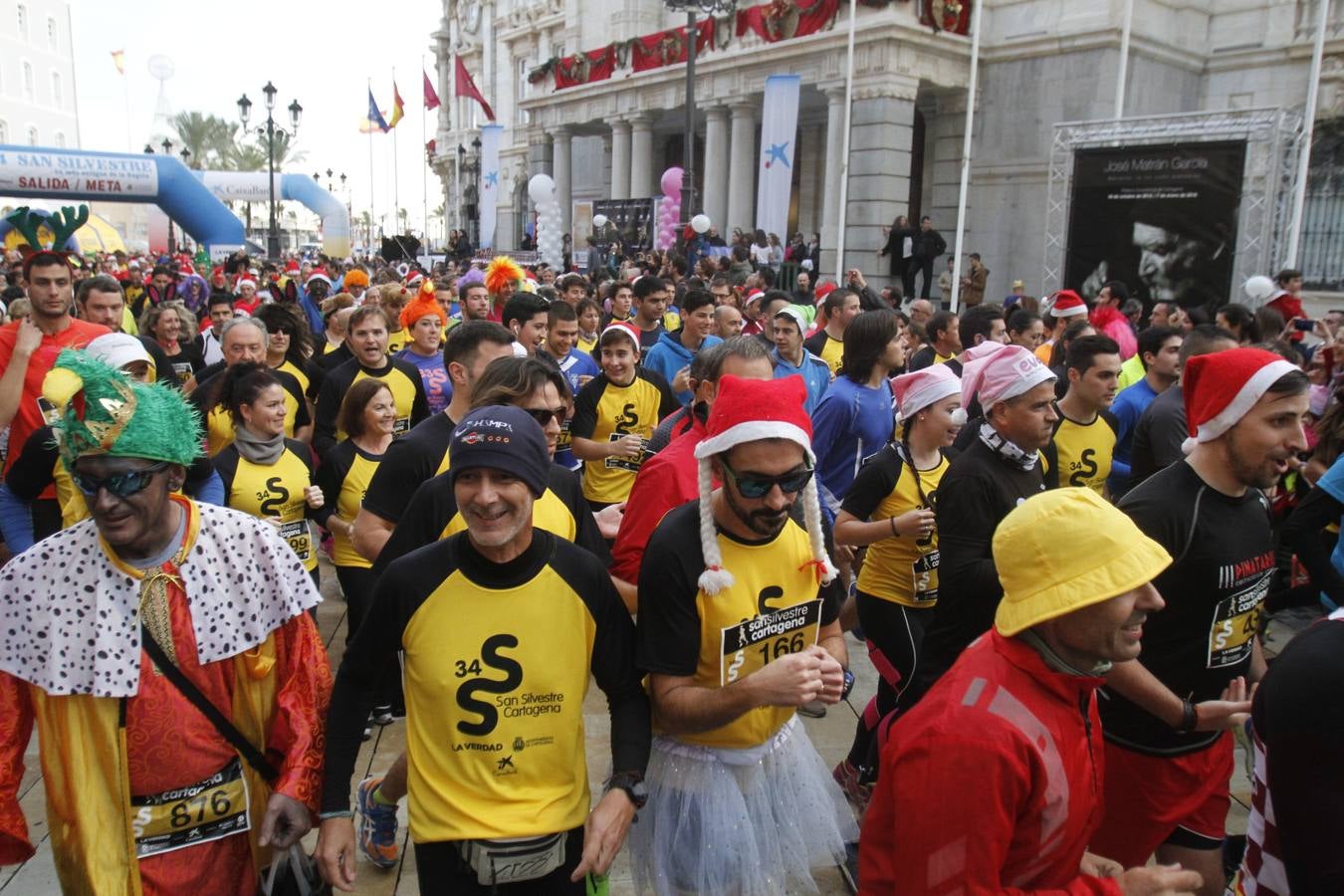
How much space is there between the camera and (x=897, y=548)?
4176 millimetres

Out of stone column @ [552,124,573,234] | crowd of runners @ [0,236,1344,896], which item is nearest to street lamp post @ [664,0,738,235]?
crowd of runners @ [0,236,1344,896]

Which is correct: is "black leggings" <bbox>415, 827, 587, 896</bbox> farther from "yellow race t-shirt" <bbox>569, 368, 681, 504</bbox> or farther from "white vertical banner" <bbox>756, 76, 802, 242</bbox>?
"white vertical banner" <bbox>756, 76, 802, 242</bbox>

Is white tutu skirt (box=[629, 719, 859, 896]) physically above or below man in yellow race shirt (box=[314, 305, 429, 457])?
below

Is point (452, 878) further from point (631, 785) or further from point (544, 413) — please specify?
point (544, 413)

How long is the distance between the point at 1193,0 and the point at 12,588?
2596cm

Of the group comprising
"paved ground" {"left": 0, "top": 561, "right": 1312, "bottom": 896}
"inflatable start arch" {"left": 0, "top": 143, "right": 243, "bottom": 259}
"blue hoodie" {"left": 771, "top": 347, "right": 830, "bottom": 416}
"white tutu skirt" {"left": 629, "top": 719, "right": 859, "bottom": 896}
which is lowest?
"paved ground" {"left": 0, "top": 561, "right": 1312, "bottom": 896}

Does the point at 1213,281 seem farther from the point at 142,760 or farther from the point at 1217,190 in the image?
the point at 142,760

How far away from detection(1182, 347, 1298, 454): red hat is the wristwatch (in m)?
2.14

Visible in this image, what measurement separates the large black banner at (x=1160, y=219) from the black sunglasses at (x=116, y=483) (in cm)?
1680

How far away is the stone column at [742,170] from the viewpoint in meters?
24.7

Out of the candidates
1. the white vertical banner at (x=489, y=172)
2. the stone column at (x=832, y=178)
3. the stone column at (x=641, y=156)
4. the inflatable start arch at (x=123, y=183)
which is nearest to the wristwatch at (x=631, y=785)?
the stone column at (x=832, y=178)

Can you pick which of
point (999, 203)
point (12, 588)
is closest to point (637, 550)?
point (12, 588)

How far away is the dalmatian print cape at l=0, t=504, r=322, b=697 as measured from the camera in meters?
2.24

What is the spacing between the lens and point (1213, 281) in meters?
15.7
